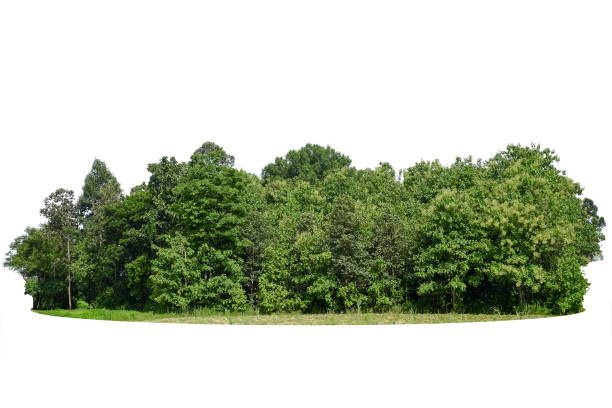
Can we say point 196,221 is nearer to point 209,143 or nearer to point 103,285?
point 103,285

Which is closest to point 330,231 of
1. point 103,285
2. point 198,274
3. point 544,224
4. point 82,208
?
point 198,274

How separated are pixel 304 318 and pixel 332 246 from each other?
223 inches

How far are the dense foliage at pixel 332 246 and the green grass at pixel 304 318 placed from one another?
1561 mm

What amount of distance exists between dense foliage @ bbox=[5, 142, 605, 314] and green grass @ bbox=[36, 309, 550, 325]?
1561mm

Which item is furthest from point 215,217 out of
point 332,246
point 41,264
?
point 41,264

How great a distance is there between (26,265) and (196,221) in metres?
18.3

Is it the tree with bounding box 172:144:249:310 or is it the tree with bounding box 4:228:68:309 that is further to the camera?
the tree with bounding box 4:228:68:309

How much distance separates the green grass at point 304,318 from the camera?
80.6 feet

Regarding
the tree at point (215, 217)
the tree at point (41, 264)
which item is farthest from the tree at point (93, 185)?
the tree at point (215, 217)

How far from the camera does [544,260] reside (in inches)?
1054

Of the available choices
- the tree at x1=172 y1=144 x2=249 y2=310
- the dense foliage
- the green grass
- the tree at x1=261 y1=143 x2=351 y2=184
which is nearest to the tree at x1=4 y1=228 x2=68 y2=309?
the dense foliage

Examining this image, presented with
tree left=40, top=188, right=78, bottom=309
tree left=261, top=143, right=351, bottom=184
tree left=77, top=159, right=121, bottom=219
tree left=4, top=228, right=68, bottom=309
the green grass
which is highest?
tree left=261, top=143, right=351, bottom=184

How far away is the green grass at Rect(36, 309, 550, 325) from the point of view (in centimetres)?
2458

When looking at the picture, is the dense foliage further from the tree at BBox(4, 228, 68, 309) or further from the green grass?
the green grass
